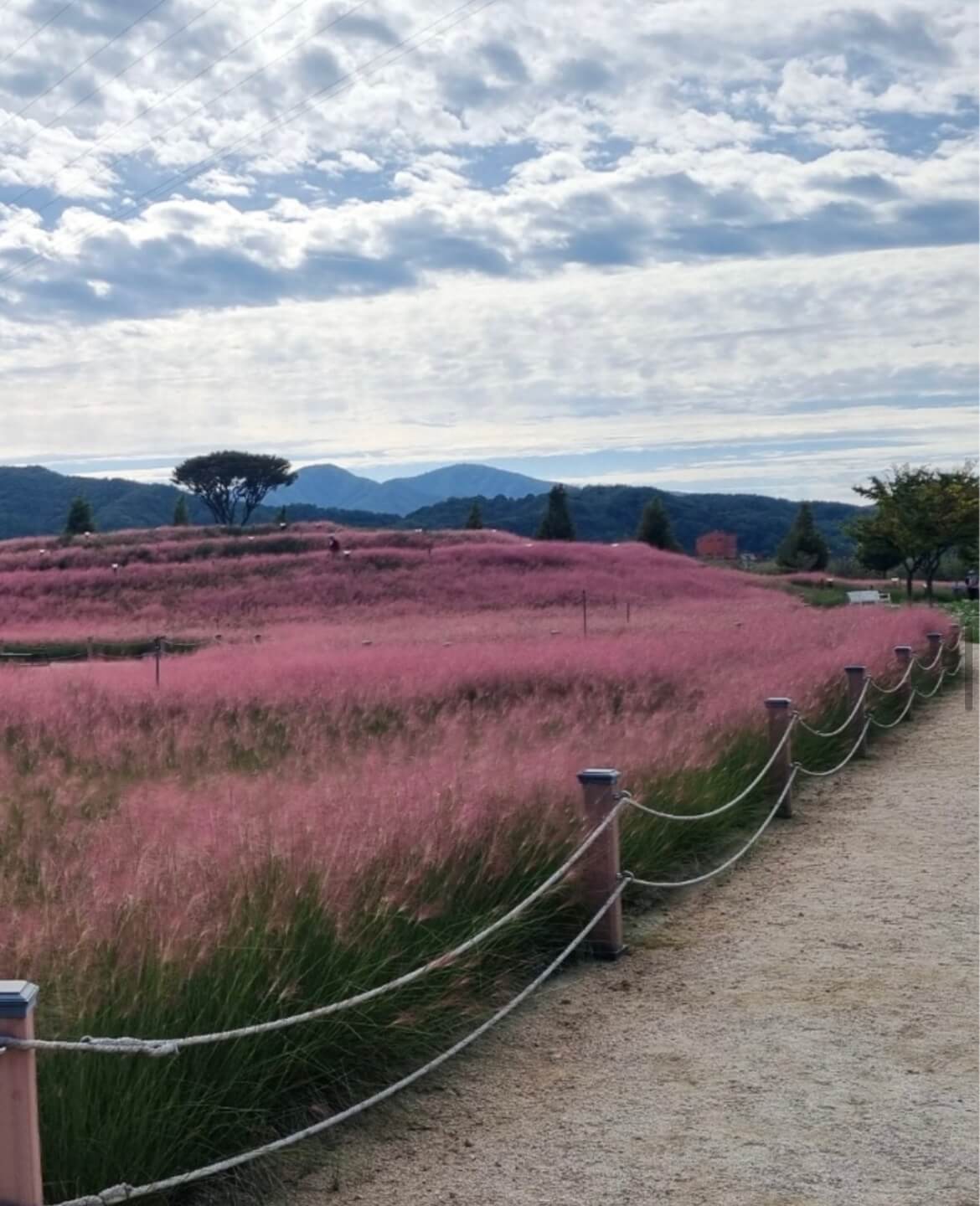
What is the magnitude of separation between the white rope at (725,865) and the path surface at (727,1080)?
15 centimetres

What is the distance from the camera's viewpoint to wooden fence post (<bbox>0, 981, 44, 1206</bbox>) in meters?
2.71

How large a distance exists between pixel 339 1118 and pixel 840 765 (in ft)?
27.8

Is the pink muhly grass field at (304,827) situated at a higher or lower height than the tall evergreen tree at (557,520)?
lower

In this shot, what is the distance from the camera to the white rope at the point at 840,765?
1094cm

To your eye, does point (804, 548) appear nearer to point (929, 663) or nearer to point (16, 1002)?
point (929, 663)

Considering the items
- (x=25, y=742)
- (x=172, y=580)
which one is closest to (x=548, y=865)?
(x=25, y=742)

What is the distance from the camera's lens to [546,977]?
5777 mm

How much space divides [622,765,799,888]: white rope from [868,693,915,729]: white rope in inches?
147

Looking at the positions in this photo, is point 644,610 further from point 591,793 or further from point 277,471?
point 277,471

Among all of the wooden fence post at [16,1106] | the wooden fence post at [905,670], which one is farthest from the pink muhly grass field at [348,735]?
the wooden fence post at [16,1106]

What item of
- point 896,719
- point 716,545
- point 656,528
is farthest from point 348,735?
point 716,545

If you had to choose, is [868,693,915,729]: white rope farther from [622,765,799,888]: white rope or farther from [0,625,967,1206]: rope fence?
[622,765,799,888]: white rope

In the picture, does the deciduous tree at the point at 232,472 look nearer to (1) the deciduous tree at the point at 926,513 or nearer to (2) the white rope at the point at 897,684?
(1) the deciduous tree at the point at 926,513

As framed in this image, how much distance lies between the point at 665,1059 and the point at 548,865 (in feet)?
Result: 4.67
